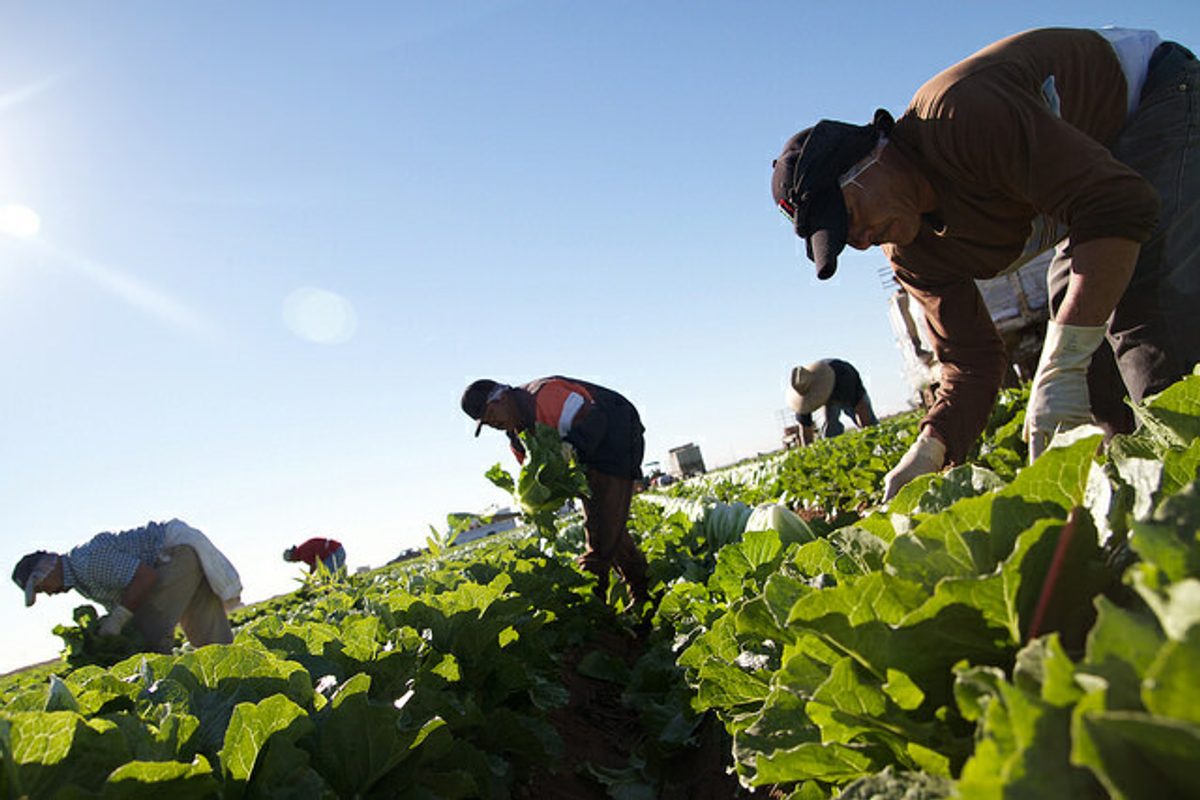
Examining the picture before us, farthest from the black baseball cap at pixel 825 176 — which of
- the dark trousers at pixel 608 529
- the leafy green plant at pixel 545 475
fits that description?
the dark trousers at pixel 608 529

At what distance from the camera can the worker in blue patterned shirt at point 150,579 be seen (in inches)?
269

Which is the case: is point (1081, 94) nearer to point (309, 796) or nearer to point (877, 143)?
point (877, 143)

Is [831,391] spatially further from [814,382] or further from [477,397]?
[477,397]

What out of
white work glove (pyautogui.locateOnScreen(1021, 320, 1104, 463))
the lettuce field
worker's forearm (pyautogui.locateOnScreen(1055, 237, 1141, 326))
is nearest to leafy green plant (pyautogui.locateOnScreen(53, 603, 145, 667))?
the lettuce field

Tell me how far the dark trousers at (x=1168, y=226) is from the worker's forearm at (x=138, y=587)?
7611mm

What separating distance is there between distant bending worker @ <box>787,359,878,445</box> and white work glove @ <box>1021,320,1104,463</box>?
47.1ft

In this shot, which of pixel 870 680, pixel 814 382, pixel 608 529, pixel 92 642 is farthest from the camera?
pixel 814 382

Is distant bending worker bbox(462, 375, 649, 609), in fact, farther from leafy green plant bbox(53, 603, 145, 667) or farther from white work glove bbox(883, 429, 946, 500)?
leafy green plant bbox(53, 603, 145, 667)

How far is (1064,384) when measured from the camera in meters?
2.38

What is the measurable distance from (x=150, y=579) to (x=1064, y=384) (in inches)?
292

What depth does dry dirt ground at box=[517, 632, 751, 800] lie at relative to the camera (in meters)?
2.88

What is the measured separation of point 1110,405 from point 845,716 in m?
3.03

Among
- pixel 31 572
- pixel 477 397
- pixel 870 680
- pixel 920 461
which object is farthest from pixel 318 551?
pixel 870 680

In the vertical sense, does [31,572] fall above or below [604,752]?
above
